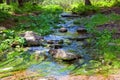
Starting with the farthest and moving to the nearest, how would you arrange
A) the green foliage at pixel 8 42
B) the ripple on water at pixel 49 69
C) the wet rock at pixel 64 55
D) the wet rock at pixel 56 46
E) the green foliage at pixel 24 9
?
the green foliage at pixel 24 9 < the wet rock at pixel 56 46 < the green foliage at pixel 8 42 < the wet rock at pixel 64 55 < the ripple on water at pixel 49 69

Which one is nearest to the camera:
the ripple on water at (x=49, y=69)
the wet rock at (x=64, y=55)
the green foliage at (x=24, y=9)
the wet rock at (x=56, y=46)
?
the ripple on water at (x=49, y=69)

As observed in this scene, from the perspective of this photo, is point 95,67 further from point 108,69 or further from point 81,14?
point 81,14

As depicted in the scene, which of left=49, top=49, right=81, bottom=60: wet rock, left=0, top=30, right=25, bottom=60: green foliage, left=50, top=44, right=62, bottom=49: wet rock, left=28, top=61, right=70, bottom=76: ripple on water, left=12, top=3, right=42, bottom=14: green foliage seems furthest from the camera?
left=12, top=3, right=42, bottom=14: green foliage

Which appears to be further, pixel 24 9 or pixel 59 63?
pixel 24 9

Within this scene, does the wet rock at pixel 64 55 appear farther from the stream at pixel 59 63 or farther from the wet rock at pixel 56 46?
the wet rock at pixel 56 46

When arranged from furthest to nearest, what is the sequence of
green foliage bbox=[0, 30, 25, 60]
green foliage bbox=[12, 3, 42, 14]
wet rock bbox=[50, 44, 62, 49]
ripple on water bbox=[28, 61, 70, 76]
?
1. green foliage bbox=[12, 3, 42, 14]
2. wet rock bbox=[50, 44, 62, 49]
3. green foliage bbox=[0, 30, 25, 60]
4. ripple on water bbox=[28, 61, 70, 76]

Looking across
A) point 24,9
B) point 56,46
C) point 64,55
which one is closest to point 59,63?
point 64,55

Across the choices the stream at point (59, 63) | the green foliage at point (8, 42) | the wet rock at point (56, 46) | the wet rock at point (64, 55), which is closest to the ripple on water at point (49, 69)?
the stream at point (59, 63)

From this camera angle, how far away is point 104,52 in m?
8.92

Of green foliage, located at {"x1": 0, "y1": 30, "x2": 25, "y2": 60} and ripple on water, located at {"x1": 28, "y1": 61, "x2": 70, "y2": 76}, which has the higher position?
green foliage, located at {"x1": 0, "y1": 30, "x2": 25, "y2": 60}

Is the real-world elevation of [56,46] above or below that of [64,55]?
below

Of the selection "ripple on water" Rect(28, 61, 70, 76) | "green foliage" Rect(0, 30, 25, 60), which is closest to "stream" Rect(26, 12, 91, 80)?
"ripple on water" Rect(28, 61, 70, 76)

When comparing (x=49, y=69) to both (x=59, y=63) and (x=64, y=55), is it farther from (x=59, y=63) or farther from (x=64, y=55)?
(x=64, y=55)

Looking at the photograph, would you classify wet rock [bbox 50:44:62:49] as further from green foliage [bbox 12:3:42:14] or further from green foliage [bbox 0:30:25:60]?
green foliage [bbox 12:3:42:14]
